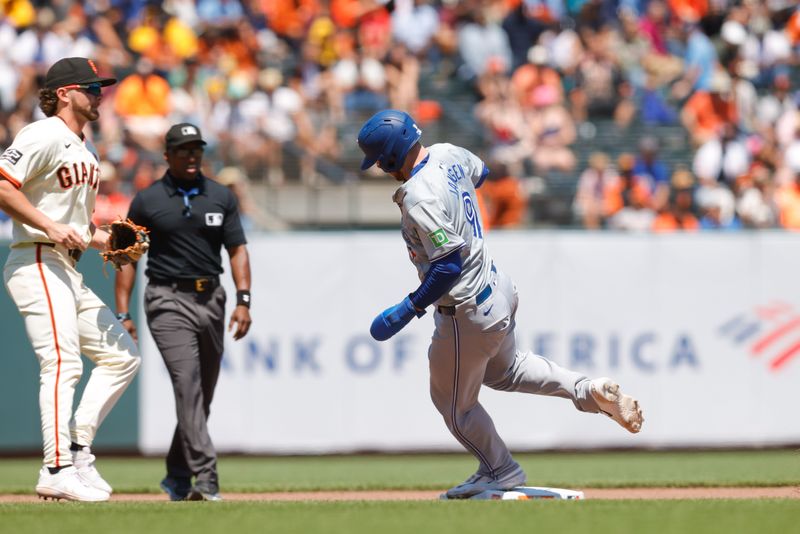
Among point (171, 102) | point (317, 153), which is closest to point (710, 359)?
point (317, 153)

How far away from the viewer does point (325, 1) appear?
59.9 ft

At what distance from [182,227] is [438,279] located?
1.94 m

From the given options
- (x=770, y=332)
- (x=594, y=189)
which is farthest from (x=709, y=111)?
(x=770, y=332)

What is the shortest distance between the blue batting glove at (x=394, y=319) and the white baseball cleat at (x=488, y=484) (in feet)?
3.85

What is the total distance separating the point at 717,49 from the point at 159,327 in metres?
13.1

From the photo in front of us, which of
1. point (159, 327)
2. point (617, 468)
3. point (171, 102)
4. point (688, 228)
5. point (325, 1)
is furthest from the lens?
point (325, 1)

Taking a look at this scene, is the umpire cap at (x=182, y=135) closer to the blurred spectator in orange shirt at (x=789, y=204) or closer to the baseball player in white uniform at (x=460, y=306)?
the baseball player in white uniform at (x=460, y=306)

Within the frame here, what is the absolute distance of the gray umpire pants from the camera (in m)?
7.76

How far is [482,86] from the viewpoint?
17.2 m

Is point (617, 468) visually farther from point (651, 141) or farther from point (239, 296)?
point (651, 141)

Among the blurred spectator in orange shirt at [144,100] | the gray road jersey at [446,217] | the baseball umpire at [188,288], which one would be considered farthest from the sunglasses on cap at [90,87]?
the blurred spectator in orange shirt at [144,100]

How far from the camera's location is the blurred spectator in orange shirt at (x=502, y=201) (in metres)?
14.1

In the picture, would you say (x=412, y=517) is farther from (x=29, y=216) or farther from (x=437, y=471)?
(x=437, y=471)

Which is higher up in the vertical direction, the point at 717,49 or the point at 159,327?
the point at 717,49
